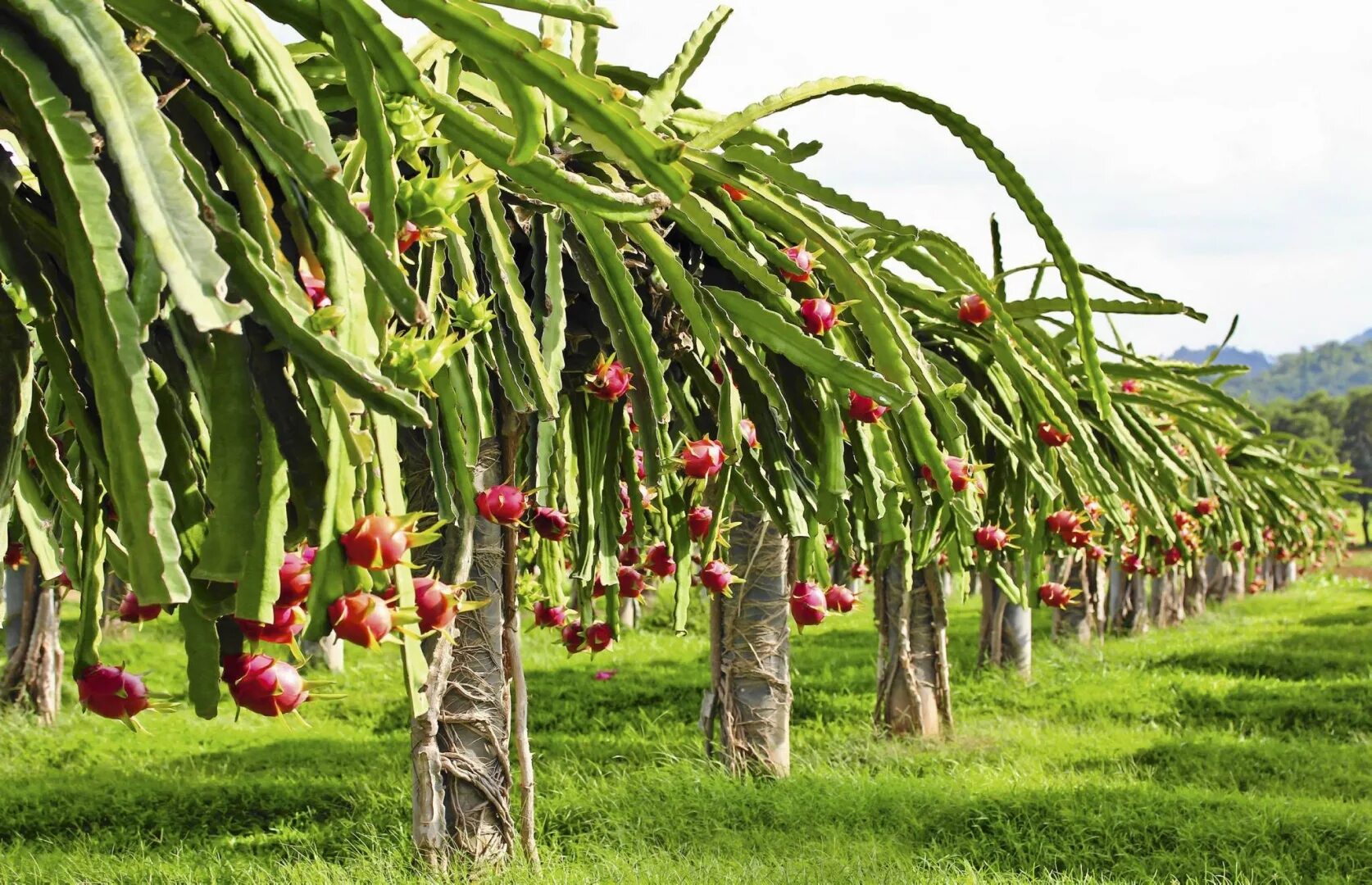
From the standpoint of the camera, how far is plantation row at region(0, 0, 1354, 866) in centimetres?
108

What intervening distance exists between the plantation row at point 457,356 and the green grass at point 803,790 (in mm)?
866

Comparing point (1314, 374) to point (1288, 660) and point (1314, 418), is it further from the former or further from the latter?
point (1288, 660)

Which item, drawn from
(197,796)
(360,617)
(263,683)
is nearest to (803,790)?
(197,796)

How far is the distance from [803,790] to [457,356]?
4.35 m

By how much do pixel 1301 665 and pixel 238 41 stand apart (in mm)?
11588

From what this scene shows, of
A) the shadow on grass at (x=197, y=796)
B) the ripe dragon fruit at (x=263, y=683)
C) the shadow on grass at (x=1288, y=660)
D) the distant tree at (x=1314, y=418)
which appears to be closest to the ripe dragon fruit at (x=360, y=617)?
the ripe dragon fruit at (x=263, y=683)

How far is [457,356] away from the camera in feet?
6.26

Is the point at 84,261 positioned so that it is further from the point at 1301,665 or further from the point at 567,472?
the point at 1301,665

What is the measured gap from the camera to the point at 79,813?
19.5 feet

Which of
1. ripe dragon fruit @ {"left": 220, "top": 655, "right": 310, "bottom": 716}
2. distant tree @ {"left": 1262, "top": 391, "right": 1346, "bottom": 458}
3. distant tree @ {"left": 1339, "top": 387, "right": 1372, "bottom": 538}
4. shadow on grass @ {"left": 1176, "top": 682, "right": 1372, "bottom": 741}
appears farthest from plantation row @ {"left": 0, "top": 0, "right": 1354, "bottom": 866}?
distant tree @ {"left": 1339, "top": 387, "right": 1372, "bottom": 538}

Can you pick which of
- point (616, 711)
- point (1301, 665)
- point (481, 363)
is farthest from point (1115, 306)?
point (1301, 665)

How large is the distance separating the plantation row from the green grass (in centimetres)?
87

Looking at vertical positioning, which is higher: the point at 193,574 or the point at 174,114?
the point at 174,114

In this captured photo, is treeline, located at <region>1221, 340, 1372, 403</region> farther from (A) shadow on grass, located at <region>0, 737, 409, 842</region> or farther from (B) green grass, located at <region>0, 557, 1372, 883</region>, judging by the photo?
(A) shadow on grass, located at <region>0, 737, 409, 842</region>
